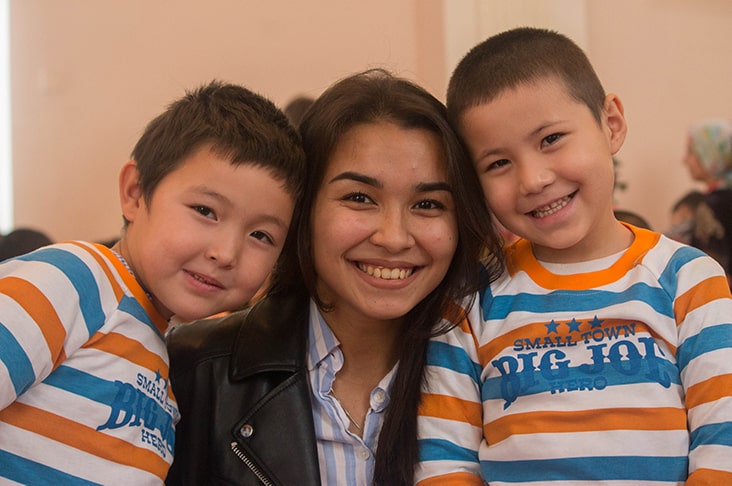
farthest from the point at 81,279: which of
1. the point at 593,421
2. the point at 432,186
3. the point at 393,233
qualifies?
the point at 593,421

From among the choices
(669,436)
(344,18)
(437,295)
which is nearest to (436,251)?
(437,295)

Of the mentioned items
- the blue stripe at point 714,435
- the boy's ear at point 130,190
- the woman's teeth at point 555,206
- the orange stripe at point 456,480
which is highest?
the woman's teeth at point 555,206

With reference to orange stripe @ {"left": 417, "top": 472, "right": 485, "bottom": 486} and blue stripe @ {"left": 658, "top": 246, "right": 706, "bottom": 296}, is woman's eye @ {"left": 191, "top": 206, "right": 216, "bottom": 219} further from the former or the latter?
blue stripe @ {"left": 658, "top": 246, "right": 706, "bottom": 296}

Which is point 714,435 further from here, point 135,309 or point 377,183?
point 135,309

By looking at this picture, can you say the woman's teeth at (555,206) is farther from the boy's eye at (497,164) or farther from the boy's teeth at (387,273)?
the boy's teeth at (387,273)

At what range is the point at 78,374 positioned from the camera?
1257 mm

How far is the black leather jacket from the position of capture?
153 cm

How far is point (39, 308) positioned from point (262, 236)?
0.50 metres

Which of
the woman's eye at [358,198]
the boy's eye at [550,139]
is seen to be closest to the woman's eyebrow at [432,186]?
the woman's eye at [358,198]

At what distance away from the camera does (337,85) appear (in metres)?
1.68

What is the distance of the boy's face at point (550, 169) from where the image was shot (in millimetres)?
1447

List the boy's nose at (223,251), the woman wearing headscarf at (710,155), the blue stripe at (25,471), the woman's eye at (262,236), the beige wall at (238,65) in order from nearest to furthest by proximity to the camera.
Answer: the blue stripe at (25,471)
the boy's nose at (223,251)
the woman's eye at (262,236)
the woman wearing headscarf at (710,155)
the beige wall at (238,65)

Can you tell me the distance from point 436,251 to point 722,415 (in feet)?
2.01

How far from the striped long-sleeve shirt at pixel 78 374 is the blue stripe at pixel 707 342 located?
3.22 ft
